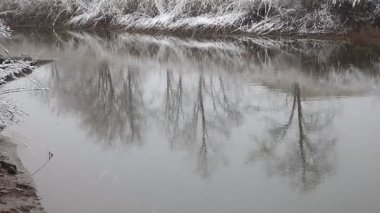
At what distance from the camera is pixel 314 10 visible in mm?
25562

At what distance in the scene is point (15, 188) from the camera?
689cm

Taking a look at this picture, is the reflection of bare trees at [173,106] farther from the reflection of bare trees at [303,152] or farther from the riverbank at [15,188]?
the riverbank at [15,188]

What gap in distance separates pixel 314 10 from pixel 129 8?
43.6 feet

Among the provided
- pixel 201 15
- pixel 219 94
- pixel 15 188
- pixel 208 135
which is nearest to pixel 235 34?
pixel 201 15

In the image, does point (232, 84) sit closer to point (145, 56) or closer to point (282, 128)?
point (282, 128)

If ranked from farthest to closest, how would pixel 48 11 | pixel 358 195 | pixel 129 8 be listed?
pixel 48 11
pixel 129 8
pixel 358 195

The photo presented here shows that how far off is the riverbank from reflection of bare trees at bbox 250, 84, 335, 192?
11.1ft

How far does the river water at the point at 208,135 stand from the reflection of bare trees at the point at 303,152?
29mm

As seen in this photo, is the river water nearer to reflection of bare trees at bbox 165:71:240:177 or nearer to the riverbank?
reflection of bare trees at bbox 165:71:240:177

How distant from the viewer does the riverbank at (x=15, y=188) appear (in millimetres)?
6324

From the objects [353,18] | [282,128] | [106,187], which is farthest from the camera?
[353,18]

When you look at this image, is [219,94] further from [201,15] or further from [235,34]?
[201,15]

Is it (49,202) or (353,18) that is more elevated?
(353,18)

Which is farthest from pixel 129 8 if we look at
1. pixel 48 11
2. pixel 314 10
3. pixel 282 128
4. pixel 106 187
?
pixel 106 187
